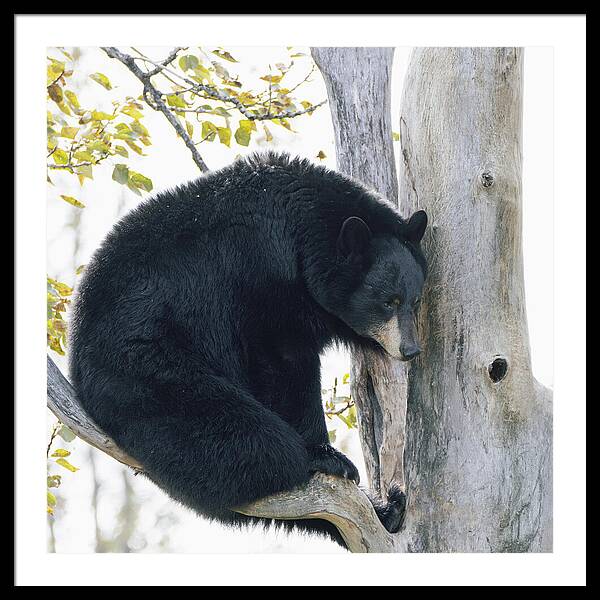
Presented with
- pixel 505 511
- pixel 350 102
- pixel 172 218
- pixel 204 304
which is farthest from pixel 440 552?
pixel 350 102

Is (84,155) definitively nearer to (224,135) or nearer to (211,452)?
(224,135)

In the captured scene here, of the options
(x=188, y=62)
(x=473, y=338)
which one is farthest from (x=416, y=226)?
(x=188, y=62)

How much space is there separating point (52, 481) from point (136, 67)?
8.90 feet

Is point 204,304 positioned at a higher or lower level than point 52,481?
higher

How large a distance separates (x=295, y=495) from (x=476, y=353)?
117cm

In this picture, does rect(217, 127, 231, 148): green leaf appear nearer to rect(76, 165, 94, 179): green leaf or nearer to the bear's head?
rect(76, 165, 94, 179): green leaf

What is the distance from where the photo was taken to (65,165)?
5.40m

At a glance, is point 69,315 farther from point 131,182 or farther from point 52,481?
point 52,481

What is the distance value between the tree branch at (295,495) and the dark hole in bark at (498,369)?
35.4 inches

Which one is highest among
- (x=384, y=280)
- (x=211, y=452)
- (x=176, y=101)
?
(x=176, y=101)

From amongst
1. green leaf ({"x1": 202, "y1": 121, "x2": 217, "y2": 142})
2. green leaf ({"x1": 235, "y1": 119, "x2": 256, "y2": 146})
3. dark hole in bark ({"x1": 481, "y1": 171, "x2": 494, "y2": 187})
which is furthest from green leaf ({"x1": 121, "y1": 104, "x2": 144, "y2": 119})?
dark hole in bark ({"x1": 481, "y1": 171, "x2": 494, "y2": 187})

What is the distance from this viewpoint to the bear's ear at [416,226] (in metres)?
4.50

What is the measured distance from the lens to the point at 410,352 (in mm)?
4297

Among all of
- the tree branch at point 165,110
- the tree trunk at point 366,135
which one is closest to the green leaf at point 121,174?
the tree branch at point 165,110
